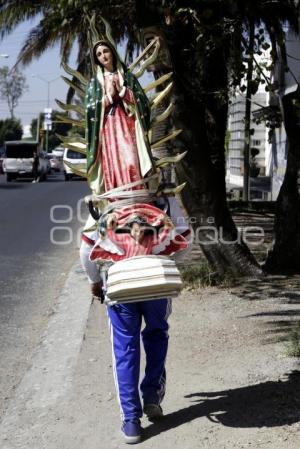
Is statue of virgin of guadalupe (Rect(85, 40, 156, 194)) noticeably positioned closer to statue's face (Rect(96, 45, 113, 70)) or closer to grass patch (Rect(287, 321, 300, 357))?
statue's face (Rect(96, 45, 113, 70))

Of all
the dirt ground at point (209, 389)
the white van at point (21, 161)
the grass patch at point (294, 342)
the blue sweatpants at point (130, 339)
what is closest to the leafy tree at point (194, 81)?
the dirt ground at point (209, 389)

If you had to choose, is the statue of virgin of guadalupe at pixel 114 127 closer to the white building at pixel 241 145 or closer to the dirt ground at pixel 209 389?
the dirt ground at pixel 209 389

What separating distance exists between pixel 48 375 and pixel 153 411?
135 centimetres

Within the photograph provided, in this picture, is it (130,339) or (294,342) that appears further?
(294,342)

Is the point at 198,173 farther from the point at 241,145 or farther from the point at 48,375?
the point at 241,145

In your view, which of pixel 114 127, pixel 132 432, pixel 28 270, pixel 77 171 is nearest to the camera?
pixel 132 432

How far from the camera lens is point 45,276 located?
10.2 meters

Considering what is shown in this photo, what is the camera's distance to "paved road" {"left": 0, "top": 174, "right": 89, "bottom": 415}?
6.47m

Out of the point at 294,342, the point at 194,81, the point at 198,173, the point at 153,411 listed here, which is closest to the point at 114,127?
the point at 153,411

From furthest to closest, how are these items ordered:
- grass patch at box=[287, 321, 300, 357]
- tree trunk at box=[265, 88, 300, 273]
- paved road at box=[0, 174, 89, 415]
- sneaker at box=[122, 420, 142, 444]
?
tree trunk at box=[265, 88, 300, 273], paved road at box=[0, 174, 89, 415], grass patch at box=[287, 321, 300, 357], sneaker at box=[122, 420, 142, 444]

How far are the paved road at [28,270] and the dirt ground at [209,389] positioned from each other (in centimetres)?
59

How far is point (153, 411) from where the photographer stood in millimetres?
4391

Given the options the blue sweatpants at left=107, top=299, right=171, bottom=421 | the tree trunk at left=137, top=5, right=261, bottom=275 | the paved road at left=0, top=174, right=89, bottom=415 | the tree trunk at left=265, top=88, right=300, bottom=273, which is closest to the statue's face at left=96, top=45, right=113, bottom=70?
the blue sweatpants at left=107, top=299, right=171, bottom=421

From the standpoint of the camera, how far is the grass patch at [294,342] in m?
5.34
